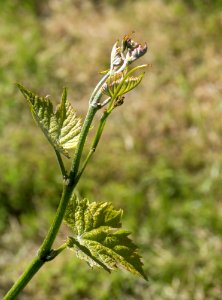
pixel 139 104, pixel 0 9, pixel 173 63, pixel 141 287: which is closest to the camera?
pixel 141 287

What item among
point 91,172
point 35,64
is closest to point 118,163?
point 91,172

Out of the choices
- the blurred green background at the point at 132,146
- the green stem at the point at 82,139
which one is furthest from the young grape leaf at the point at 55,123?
the blurred green background at the point at 132,146

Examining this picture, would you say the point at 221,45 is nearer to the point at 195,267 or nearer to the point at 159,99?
the point at 159,99

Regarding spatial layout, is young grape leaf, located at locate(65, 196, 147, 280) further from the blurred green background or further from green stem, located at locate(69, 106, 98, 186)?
the blurred green background

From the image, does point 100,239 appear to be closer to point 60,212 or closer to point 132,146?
point 60,212

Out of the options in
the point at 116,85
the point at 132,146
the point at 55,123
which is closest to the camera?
the point at 116,85

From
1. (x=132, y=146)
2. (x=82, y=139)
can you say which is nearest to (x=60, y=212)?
(x=82, y=139)

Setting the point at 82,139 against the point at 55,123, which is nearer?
the point at 82,139

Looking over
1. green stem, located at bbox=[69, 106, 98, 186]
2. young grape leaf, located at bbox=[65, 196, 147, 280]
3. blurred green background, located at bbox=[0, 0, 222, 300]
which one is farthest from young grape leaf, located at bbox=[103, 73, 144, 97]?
blurred green background, located at bbox=[0, 0, 222, 300]
